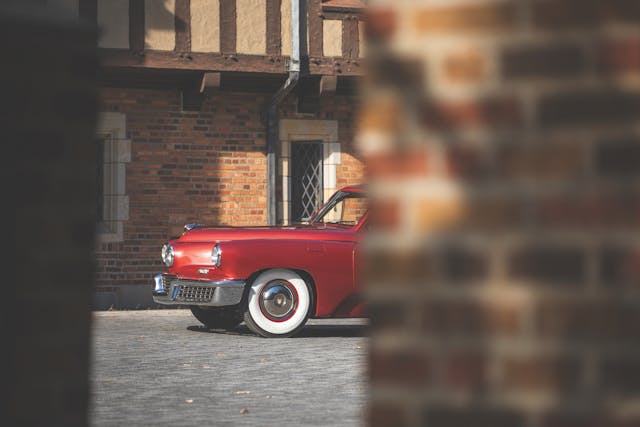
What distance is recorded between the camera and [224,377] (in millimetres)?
9141

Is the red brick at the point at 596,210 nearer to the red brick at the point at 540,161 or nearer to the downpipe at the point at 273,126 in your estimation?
the red brick at the point at 540,161

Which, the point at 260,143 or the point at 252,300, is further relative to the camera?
the point at 260,143

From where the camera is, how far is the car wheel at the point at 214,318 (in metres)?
14.0

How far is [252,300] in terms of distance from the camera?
12.5 metres

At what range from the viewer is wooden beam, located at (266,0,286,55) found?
18.6 metres

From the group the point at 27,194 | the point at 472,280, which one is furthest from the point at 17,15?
the point at 472,280

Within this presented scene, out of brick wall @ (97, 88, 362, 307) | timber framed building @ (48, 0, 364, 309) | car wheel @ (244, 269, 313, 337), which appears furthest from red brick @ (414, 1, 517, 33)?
brick wall @ (97, 88, 362, 307)

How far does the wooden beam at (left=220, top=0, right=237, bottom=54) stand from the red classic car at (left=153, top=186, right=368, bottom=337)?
623cm

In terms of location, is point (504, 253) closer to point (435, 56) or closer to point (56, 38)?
point (435, 56)

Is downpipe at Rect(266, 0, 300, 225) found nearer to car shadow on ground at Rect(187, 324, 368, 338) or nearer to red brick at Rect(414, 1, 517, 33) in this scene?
car shadow on ground at Rect(187, 324, 368, 338)

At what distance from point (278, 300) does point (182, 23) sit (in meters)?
7.00

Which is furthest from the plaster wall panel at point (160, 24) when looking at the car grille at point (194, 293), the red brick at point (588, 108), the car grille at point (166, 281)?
the red brick at point (588, 108)

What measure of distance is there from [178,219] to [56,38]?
16.9 meters

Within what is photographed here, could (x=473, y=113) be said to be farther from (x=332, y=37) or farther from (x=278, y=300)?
(x=332, y=37)
